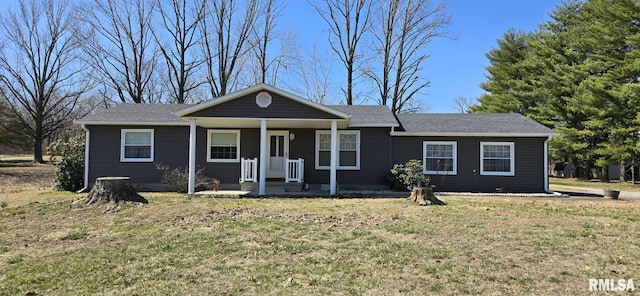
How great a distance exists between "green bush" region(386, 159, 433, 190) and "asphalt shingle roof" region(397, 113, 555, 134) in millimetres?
1434

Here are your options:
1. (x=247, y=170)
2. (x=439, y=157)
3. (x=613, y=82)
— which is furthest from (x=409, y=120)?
(x=613, y=82)

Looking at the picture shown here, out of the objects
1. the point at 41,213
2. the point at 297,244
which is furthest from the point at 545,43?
the point at 41,213

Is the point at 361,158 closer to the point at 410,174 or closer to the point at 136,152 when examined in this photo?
the point at 410,174

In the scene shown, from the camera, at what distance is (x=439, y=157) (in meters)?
15.2

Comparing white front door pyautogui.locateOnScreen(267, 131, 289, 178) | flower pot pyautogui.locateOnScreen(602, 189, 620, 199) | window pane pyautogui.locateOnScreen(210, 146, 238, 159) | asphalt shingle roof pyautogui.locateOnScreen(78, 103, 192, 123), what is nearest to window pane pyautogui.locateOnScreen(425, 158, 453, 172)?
flower pot pyautogui.locateOnScreen(602, 189, 620, 199)

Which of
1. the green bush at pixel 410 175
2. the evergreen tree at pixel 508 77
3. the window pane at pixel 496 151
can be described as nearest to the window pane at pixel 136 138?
the green bush at pixel 410 175

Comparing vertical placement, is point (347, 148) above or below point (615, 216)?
above

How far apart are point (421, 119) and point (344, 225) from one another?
10.6 metres

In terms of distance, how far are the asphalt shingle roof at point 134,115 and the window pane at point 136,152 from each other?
3.48 feet

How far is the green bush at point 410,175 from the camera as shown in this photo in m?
14.2

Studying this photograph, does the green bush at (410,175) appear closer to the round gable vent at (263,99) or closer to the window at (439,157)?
the window at (439,157)

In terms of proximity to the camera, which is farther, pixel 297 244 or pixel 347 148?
pixel 347 148

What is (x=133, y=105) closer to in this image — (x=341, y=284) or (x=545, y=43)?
(x=341, y=284)

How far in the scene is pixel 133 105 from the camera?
56.7 ft
